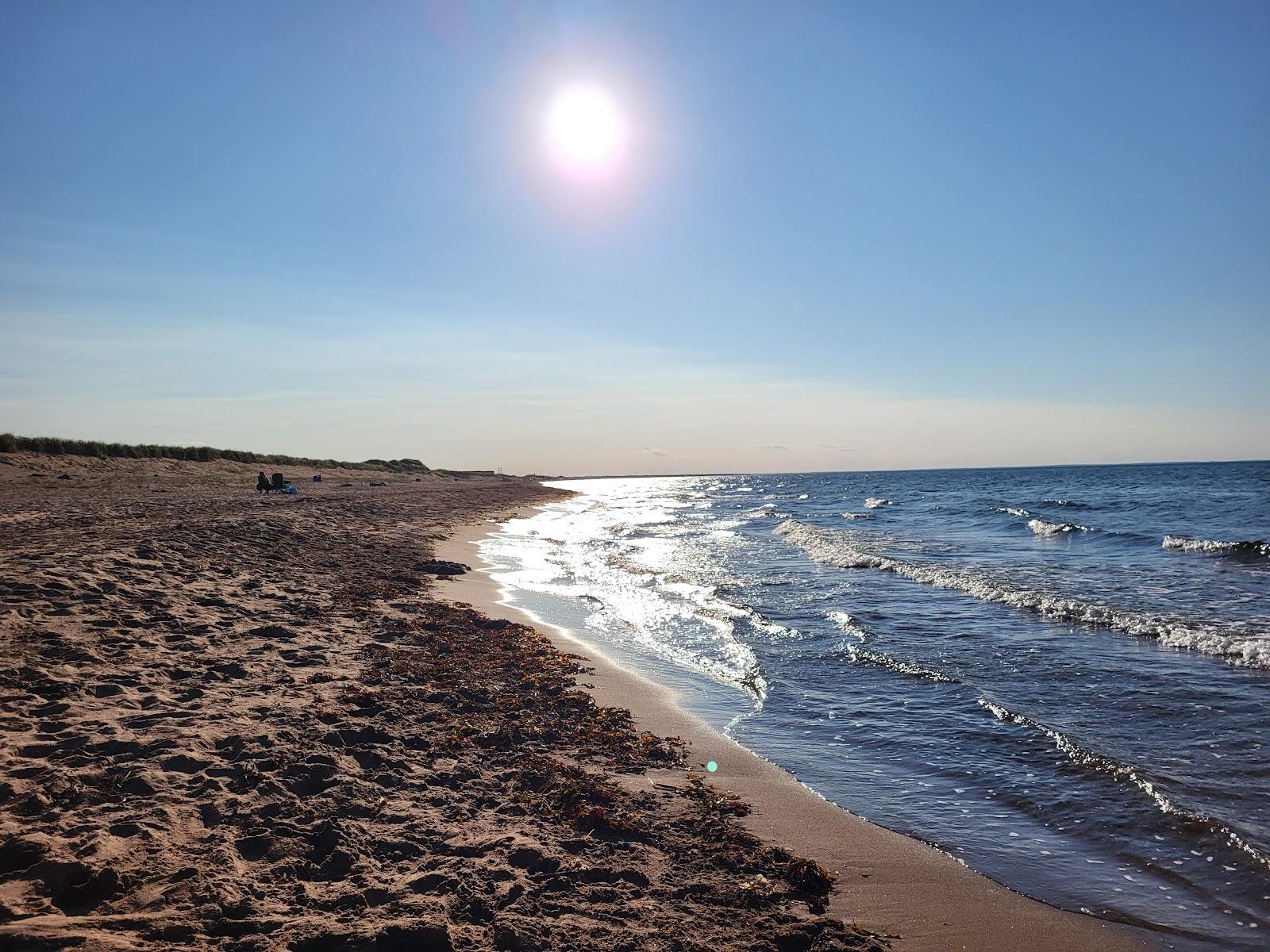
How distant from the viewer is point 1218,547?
22.0 meters

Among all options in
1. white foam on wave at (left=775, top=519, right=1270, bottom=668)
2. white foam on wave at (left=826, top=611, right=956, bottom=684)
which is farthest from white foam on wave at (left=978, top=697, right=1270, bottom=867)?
white foam on wave at (left=775, top=519, right=1270, bottom=668)

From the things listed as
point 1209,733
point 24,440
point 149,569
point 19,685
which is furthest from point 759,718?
point 24,440

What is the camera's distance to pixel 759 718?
7.98 m

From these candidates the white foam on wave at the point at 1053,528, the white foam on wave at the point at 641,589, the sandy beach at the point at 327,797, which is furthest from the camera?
the white foam on wave at the point at 1053,528

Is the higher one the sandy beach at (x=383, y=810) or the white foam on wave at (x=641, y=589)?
the sandy beach at (x=383, y=810)

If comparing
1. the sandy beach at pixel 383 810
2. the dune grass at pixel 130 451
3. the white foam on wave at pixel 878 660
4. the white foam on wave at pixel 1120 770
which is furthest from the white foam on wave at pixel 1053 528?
the dune grass at pixel 130 451

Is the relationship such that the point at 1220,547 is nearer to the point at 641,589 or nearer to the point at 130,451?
the point at 641,589

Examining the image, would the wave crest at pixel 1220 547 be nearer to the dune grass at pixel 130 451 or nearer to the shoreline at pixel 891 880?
the shoreline at pixel 891 880

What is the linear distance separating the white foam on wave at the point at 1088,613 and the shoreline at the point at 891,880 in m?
7.92

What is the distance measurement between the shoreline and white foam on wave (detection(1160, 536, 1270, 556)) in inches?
886

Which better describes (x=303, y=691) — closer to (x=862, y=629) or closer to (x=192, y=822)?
(x=192, y=822)

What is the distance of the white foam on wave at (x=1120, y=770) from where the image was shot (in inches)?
208

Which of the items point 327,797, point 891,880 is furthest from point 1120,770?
point 327,797

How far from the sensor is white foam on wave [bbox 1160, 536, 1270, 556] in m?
21.2
